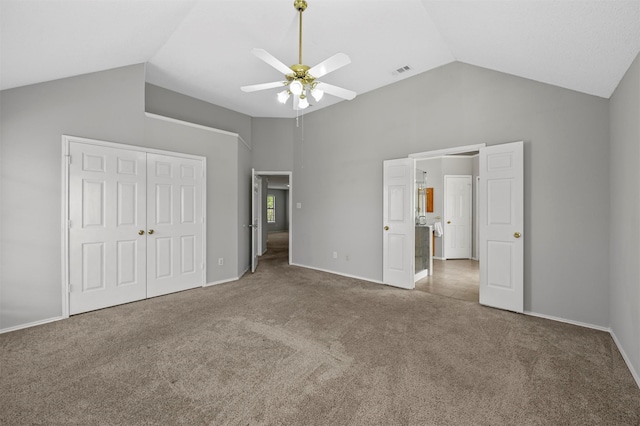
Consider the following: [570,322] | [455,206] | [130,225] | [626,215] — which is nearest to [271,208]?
[455,206]

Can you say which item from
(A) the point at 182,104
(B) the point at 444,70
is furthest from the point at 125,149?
(B) the point at 444,70

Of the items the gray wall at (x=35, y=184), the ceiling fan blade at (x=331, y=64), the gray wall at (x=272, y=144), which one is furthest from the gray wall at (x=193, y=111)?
the ceiling fan blade at (x=331, y=64)

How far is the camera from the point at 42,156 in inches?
116

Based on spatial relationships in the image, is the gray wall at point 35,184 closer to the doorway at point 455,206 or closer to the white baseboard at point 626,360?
the white baseboard at point 626,360

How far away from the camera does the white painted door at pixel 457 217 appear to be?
676 centimetres

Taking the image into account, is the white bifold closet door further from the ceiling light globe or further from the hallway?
the hallway

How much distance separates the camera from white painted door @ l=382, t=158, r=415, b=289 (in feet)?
13.7

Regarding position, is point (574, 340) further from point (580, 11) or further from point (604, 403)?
point (580, 11)

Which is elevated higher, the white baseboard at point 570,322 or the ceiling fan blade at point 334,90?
the ceiling fan blade at point 334,90

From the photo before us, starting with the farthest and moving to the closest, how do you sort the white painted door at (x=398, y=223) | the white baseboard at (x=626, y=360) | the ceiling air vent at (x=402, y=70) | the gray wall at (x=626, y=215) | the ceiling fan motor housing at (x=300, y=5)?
the white painted door at (x=398, y=223) < the ceiling air vent at (x=402, y=70) < the ceiling fan motor housing at (x=300, y=5) < the gray wall at (x=626, y=215) < the white baseboard at (x=626, y=360)

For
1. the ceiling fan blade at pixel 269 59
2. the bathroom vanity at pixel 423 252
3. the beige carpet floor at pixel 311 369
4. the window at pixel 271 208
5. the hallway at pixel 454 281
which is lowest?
the beige carpet floor at pixel 311 369

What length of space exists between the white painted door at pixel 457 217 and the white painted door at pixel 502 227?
343 centimetres

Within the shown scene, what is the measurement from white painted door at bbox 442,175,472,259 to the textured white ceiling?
12.3 feet

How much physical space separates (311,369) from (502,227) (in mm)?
2858
